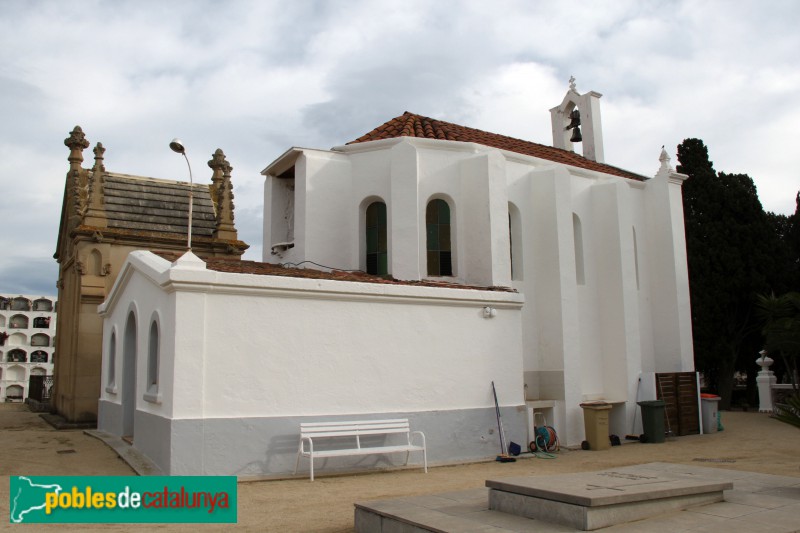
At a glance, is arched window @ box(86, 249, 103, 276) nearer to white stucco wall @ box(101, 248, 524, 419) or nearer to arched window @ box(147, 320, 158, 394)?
white stucco wall @ box(101, 248, 524, 419)

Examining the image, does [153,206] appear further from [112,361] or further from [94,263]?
[112,361]

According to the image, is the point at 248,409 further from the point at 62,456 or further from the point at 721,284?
the point at 721,284

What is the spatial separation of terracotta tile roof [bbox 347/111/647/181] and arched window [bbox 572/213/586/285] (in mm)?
2015

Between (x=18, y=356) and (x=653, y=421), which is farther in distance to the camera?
(x=18, y=356)

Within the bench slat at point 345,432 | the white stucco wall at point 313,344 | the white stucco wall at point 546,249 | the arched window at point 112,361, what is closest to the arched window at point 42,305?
the white stucco wall at point 546,249

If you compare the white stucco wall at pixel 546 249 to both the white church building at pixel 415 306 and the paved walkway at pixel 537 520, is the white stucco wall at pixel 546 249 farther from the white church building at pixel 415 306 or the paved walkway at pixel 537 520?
the paved walkway at pixel 537 520

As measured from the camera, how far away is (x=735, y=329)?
83.5 feet

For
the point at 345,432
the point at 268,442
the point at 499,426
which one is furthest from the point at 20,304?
the point at 345,432

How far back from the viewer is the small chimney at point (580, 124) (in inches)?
917

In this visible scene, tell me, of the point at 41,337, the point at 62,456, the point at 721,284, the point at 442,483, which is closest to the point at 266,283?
the point at 442,483

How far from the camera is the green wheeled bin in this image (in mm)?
16656

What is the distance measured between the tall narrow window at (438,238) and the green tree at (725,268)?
1330 centimetres

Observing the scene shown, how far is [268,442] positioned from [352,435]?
1.44m

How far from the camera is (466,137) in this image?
18328mm
